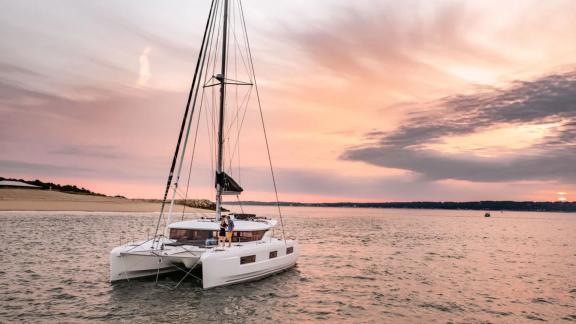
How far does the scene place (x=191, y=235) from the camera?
62.2 feet

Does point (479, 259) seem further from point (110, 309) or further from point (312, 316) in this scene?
point (110, 309)

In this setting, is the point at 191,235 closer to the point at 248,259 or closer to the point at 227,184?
the point at 227,184

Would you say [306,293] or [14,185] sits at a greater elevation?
[14,185]

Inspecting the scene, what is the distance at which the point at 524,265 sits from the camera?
28.8 m

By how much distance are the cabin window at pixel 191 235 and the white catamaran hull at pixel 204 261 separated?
1.33m

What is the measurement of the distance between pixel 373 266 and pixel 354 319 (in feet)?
40.2

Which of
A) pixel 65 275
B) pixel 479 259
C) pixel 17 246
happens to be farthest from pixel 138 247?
pixel 479 259

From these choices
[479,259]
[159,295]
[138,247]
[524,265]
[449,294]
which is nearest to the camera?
[159,295]

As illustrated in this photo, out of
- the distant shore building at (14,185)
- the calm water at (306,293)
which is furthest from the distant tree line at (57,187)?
the calm water at (306,293)

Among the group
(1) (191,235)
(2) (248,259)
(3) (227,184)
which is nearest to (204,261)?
(2) (248,259)

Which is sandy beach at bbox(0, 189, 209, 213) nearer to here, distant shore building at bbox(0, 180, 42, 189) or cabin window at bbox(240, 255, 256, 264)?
distant shore building at bbox(0, 180, 42, 189)

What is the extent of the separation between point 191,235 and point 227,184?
336 centimetres

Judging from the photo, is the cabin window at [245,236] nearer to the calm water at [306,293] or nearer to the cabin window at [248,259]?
the cabin window at [248,259]

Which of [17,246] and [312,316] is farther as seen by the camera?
[17,246]
